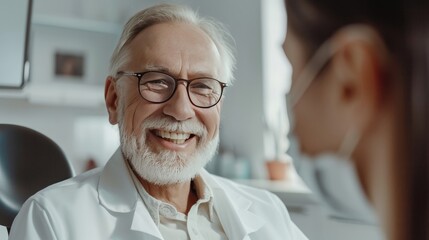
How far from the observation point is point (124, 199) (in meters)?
1.21

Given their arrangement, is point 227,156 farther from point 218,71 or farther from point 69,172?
point 218,71

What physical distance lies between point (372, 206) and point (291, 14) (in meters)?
0.12

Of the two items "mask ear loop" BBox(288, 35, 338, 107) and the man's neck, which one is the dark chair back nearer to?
the man's neck

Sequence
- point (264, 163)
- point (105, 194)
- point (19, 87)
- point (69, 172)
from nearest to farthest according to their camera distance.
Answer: point (105, 194) < point (69, 172) < point (19, 87) < point (264, 163)

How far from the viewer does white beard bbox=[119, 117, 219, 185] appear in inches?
49.5

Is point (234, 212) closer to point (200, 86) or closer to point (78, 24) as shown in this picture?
point (200, 86)

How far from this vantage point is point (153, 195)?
51.6 inches

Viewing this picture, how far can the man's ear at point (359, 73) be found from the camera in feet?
0.88

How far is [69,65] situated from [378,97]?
2.79 metres

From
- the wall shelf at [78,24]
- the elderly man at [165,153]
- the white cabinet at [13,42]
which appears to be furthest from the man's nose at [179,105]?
the wall shelf at [78,24]

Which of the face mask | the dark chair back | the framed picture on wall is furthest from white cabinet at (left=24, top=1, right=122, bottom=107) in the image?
the face mask

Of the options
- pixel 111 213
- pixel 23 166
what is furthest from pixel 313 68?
pixel 23 166

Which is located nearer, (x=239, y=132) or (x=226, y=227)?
(x=226, y=227)

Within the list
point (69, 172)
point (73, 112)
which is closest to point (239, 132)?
point (73, 112)
